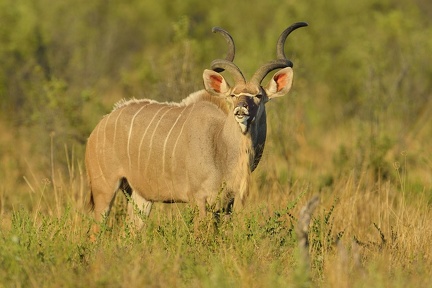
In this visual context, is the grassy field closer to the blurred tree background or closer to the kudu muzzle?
the blurred tree background

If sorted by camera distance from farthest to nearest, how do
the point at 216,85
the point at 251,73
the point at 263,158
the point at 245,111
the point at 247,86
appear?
1. the point at 251,73
2. the point at 263,158
3. the point at 216,85
4. the point at 247,86
5. the point at 245,111

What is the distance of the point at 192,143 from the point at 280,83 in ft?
2.30

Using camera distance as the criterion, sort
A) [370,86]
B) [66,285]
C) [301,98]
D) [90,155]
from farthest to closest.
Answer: [301,98]
[370,86]
[90,155]
[66,285]

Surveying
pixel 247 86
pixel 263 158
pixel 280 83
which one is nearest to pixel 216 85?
pixel 247 86

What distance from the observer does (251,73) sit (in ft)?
30.9

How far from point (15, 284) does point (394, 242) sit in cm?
234

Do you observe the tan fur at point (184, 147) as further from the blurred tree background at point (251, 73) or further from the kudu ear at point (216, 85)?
the blurred tree background at point (251, 73)

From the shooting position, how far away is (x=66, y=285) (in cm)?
398

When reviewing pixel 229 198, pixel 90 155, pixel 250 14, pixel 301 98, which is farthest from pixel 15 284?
pixel 250 14

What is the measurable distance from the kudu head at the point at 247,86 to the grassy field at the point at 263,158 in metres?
0.59

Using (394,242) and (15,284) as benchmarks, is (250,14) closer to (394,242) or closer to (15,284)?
(394,242)

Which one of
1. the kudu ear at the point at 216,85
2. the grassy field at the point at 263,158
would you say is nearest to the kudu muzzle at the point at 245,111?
the kudu ear at the point at 216,85

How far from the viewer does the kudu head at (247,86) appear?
17.6ft

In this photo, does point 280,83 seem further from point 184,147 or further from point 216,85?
point 184,147
